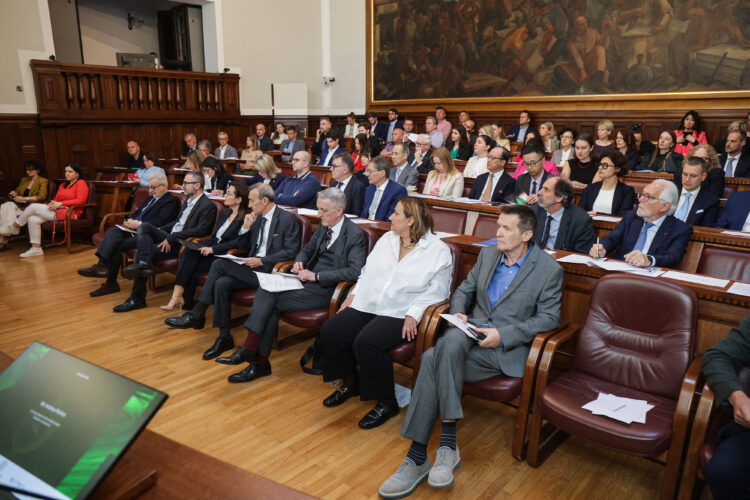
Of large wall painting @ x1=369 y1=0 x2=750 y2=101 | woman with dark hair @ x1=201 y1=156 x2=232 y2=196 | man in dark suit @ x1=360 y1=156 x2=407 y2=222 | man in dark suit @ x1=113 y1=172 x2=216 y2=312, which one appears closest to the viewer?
man in dark suit @ x1=113 y1=172 x2=216 y2=312

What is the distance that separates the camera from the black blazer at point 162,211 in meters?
4.96

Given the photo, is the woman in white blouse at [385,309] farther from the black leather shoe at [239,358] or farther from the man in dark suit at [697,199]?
the man in dark suit at [697,199]

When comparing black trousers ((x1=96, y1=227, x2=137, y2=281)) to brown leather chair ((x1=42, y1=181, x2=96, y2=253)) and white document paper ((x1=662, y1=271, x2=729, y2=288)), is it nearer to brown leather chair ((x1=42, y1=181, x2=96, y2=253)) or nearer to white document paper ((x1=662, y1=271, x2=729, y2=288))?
brown leather chair ((x1=42, y1=181, x2=96, y2=253))

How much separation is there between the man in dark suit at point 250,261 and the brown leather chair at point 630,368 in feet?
7.07

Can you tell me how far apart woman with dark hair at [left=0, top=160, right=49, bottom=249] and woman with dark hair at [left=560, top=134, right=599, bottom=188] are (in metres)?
6.81

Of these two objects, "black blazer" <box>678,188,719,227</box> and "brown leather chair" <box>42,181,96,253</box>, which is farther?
"brown leather chair" <box>42,181,96,253</box>

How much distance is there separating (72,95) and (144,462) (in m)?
9.31

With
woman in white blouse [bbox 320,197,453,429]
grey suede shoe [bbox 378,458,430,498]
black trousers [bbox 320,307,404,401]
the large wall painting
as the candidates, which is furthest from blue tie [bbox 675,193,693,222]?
the large wall painting

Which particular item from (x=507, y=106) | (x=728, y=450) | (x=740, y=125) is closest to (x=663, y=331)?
(x=728, y=450)

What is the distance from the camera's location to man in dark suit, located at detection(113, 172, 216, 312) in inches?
176

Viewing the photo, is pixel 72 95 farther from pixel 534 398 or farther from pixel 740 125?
pixel 740 125

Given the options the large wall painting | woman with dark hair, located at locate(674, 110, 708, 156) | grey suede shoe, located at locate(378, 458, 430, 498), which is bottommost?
grey suede shoe, located at locate(378, 458, 430, 498)

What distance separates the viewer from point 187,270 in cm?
424

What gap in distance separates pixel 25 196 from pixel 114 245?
3417 millimetres
